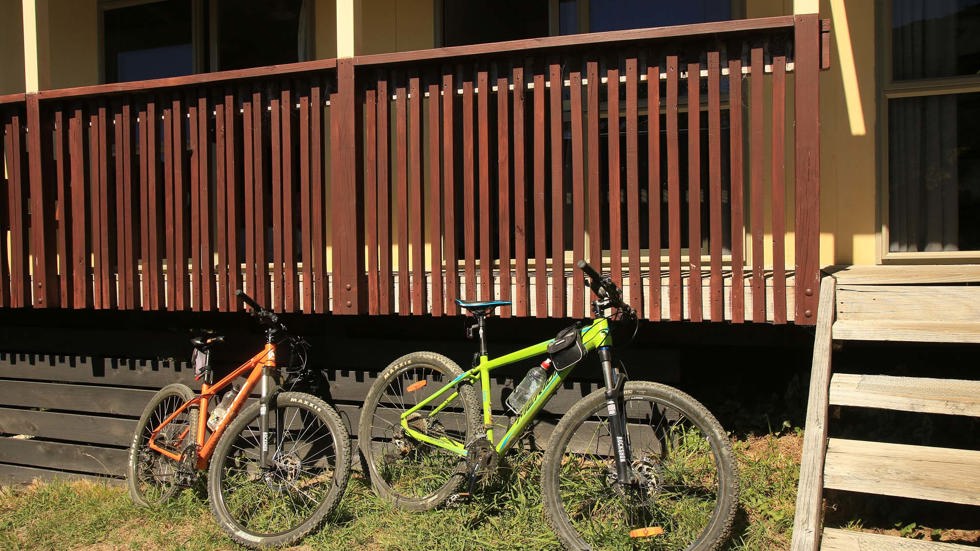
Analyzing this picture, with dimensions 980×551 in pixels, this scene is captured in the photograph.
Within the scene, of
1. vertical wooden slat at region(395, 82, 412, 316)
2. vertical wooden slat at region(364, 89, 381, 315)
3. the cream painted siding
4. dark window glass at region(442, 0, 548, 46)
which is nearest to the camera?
vertical wooden slat at region(395, 82, 412, 316)

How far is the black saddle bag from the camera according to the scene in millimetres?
3260

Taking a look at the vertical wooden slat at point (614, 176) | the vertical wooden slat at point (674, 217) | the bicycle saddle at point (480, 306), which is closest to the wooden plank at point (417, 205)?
the bicycle saddle at point (480, 306)

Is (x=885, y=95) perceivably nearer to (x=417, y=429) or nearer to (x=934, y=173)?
(x=934, y=173)

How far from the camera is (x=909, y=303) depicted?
3.40m

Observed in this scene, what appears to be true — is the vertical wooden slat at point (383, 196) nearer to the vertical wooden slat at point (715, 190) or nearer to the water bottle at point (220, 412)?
the water bottle at point (220, 412)

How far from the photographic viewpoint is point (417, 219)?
13.2ft

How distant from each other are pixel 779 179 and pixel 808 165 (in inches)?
5.8

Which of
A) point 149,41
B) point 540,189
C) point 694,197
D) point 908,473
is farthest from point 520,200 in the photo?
point 149,41

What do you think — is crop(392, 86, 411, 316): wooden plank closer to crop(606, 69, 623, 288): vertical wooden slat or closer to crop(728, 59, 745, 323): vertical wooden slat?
crop(606, 69, 623, 288): vertical wooden slat

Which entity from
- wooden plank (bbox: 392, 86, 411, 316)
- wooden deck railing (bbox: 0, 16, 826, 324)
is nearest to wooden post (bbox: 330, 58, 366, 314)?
wooden deck railing (bbox: 0, 16, 826, 324)

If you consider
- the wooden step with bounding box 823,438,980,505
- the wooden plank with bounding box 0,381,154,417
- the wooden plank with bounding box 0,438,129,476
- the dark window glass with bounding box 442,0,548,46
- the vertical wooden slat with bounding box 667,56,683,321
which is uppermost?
the dark window glass with bounding box 442,0,548,46

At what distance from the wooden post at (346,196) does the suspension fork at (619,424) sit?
5.39 ft

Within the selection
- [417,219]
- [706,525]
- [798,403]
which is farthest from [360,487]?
[798,403]

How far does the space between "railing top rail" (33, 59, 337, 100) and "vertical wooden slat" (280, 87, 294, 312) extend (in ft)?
0.38
